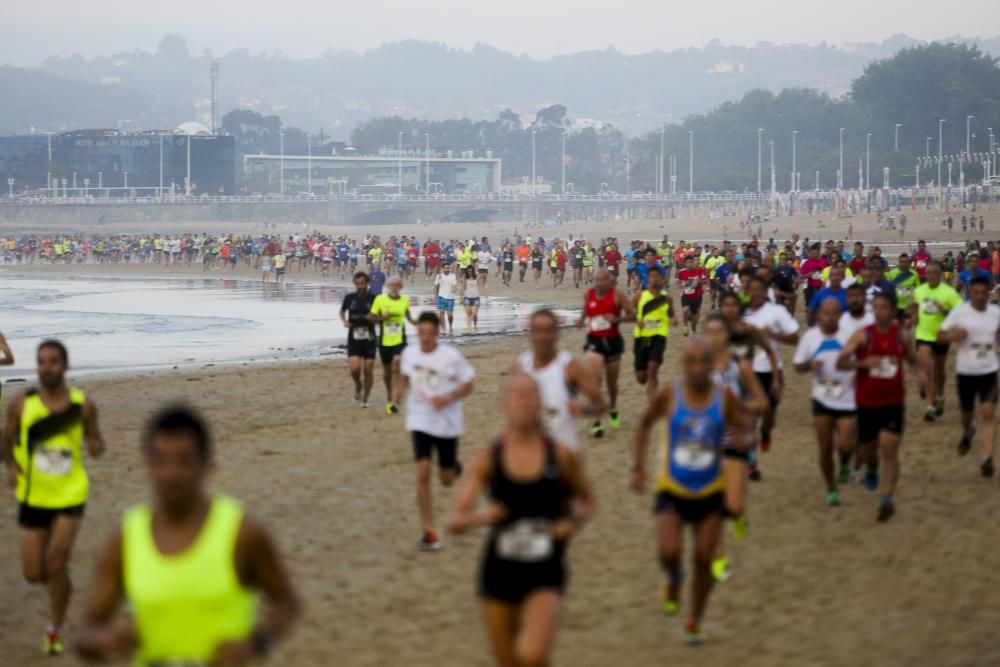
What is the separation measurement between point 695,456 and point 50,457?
309 centimetres

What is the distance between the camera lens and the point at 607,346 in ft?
48.8

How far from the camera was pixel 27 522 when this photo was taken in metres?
8.10

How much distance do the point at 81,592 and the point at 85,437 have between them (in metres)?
1.63

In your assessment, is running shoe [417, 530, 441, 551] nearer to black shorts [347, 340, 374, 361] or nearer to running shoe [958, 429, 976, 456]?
running shoe [958, 429, 976, 456]

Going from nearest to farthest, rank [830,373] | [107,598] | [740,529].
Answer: [107,598] → [740,529] → [830,373]

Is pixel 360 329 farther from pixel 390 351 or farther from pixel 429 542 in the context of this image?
pixel 429 542

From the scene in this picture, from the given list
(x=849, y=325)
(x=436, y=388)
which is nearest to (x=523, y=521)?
(x=436, y=388)

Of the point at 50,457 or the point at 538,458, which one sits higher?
the point at 538,458

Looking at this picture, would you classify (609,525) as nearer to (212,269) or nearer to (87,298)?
(87,298)

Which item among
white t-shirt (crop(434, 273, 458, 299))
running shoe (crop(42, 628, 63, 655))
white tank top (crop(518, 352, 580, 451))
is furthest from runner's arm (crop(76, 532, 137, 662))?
white t-shirt (crop(434, 273, 458, 299))

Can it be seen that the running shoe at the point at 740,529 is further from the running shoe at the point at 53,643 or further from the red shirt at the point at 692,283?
the red shirt at the point at 692,283

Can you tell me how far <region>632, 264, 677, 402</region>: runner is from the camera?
1510 centimetres

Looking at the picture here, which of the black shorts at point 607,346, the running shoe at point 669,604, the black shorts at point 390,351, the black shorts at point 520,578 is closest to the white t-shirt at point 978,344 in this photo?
the black shorts at point 607,346

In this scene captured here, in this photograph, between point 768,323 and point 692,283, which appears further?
point 692,283
